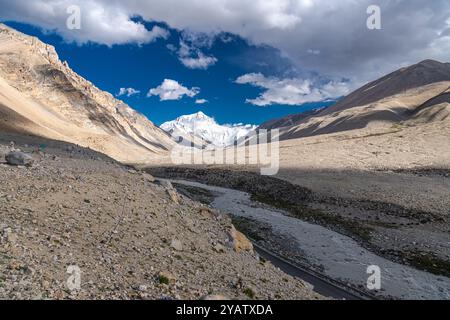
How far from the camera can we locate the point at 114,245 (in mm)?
17594

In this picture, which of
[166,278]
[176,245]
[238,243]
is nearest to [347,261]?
[238,243]

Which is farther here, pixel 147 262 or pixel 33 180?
pixel 33 180

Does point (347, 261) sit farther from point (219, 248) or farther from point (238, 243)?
point (219, 248)

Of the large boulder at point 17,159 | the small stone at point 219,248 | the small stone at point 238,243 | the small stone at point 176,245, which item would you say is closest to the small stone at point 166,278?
the small stone at point 176,245

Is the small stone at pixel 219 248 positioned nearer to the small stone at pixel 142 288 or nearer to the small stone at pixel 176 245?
the small stone at pixel 176 245

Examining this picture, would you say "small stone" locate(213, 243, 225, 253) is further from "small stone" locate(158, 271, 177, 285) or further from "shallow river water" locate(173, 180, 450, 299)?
"shallow river water" locate(173, 180, 450, 299)

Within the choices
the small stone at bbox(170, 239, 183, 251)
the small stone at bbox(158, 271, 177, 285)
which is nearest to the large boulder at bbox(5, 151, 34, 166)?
the small stone at bbox(170, 239, 183, 251)

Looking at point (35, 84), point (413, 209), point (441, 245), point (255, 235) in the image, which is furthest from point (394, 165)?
point (35, 84)

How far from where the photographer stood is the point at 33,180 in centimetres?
2178

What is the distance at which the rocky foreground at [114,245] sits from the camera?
13852 mm

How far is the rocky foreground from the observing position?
45.4ft
